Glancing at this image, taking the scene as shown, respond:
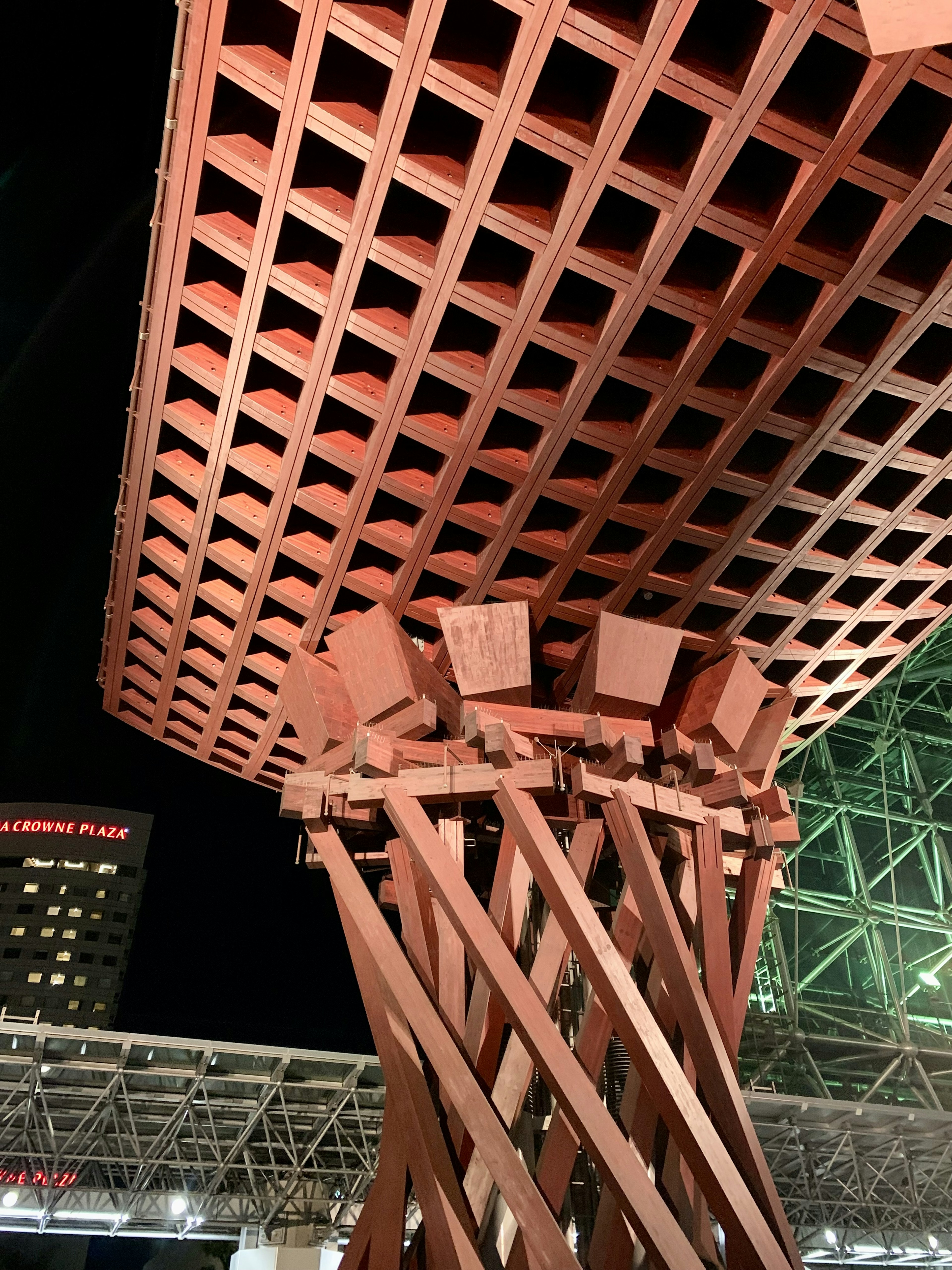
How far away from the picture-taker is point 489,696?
9516mm

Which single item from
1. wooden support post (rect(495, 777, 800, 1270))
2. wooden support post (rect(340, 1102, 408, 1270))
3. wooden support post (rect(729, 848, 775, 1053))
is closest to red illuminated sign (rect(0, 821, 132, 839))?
wooden support post (rect(340, 1102, 408, 1270))

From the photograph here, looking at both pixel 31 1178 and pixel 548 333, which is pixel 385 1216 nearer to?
pixel 548 333

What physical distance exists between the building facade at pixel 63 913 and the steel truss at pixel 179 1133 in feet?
107

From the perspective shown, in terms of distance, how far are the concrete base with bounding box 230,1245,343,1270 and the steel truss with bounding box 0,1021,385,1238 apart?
0.42m

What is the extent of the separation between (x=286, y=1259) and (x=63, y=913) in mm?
37814

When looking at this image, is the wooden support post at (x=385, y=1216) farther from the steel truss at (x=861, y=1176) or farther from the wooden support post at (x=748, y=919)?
the steel truss at (x=861, y=1176)

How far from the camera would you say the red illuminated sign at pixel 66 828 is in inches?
2093

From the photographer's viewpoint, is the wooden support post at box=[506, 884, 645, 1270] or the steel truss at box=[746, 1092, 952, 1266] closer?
the wooden support post at box=[506, 884, 645, 1270]

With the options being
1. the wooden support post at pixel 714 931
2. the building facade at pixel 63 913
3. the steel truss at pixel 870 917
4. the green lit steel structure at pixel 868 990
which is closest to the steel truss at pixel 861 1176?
the green lit steel structure at pixel 868 990

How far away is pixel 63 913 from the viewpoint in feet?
174

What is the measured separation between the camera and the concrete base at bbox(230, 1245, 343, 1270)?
20.1 metres

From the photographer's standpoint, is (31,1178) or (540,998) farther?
(31,1178)

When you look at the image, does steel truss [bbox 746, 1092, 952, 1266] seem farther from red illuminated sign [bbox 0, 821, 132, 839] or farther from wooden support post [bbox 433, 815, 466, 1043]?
red illuminated sign [bbox 0, 821, 132, 839]

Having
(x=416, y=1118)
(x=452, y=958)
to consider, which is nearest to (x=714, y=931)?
(x=452, y=958)
